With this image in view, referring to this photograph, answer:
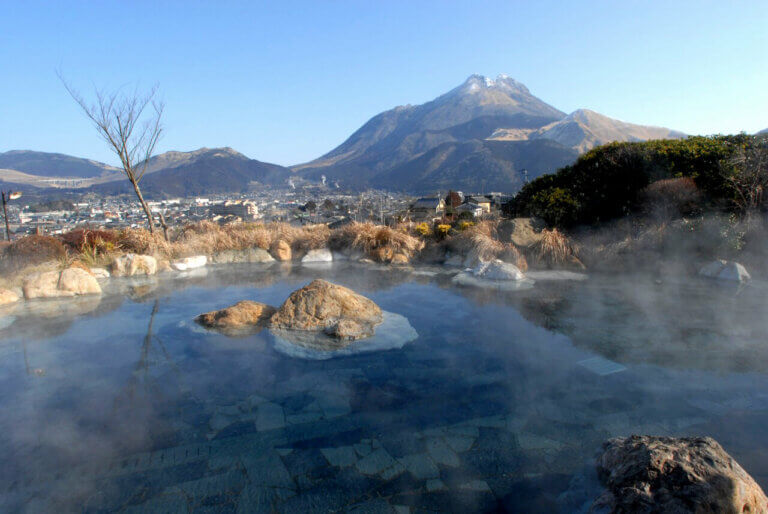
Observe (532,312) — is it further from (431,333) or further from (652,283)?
(652,283)

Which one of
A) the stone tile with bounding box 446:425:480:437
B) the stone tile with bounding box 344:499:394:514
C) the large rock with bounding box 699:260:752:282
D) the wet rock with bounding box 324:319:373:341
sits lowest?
the stone tile with bounding box 344:499:394:514

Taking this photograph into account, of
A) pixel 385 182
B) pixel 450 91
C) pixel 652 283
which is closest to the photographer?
pixel 652 283

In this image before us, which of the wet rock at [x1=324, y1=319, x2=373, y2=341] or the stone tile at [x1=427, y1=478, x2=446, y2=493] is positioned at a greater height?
the wet rock at [x1=324, y1=319, x2=373, y2=341]

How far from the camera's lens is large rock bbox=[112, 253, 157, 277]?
30.2ft

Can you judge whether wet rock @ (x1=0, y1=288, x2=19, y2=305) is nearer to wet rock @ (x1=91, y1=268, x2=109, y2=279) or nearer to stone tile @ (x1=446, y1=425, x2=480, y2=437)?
wet rock @ (x1=91, y1=268, x2=109, y2=279)

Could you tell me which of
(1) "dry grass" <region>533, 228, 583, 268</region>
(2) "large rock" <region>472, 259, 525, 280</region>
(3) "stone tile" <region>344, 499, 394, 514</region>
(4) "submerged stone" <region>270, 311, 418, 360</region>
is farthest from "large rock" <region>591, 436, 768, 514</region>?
(1) "dry grass" <region>533, 228, 583, 268</region>

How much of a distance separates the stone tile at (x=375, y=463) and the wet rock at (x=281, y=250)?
9211 mm

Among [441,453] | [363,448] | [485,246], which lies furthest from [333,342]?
[485,246]

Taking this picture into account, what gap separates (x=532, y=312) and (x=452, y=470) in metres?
3.81

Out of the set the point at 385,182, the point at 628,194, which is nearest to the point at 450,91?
the point at 385,182

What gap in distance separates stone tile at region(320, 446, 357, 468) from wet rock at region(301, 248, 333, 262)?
8.42 metres

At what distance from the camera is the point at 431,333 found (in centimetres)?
512

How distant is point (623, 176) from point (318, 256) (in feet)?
25.6

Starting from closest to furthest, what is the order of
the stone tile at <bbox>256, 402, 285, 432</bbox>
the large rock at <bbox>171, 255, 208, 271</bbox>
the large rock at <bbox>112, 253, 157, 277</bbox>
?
the stone tile at <bbox>256, 402, 285, 432</bbox> → the large rock at <bbox>112, 253, 157, 277</bbox> → the large rock at <bbox>171, 255, 208, 271</bbox>
